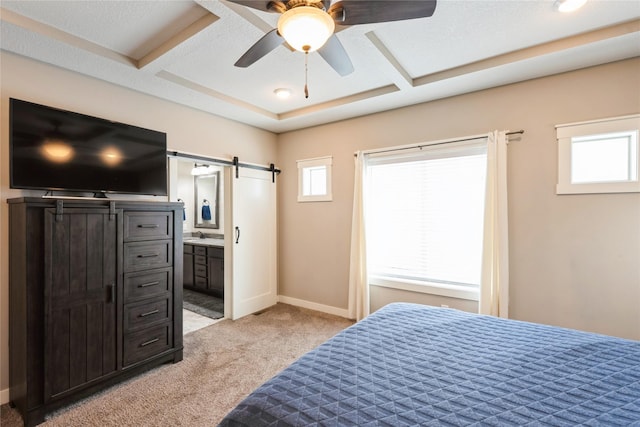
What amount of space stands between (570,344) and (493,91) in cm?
238

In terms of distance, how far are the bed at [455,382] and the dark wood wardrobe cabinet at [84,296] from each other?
1.78 metres

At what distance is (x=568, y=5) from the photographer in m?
1.80

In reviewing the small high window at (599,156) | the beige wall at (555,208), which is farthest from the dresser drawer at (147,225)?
the small high window at (599,156)

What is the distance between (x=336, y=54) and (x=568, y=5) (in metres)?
1.48

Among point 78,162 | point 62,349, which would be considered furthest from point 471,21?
point 62,349

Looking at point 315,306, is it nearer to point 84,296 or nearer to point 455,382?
point 84,296

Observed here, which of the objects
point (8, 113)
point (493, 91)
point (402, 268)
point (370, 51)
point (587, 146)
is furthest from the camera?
point (402, 268)

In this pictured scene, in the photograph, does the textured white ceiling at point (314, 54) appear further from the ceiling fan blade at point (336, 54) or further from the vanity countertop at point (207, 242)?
the vanity countertop at point (207, 242)

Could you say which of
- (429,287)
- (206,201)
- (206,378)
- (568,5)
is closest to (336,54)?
(568,5)

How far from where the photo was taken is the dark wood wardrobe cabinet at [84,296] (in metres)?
1.94

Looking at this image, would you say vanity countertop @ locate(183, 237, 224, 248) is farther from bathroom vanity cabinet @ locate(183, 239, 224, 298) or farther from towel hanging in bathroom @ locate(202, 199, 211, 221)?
towel hanging in bathroom @ locate(202, 199, 211, 221)

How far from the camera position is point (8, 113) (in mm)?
2145

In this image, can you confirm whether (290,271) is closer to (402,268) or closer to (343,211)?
(343,211)

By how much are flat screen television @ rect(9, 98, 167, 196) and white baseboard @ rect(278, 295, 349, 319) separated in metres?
2.39
